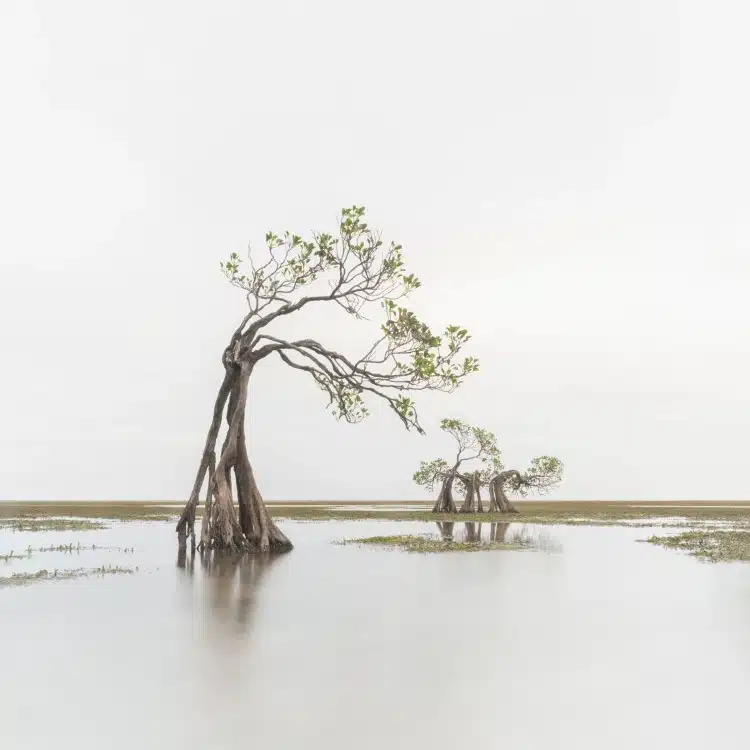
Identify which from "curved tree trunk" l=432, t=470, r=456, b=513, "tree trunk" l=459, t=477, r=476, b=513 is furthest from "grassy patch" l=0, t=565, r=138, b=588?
"tree trunk" l=459, t=477, r=476, b=513

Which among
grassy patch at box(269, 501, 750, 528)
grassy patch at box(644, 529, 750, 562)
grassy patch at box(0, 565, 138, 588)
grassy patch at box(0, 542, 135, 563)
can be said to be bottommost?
grassy patch at box(269, 501, 750, 528)

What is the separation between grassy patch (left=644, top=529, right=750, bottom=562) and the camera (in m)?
22.2

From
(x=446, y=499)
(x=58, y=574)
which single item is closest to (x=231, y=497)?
(x=58, y=574)

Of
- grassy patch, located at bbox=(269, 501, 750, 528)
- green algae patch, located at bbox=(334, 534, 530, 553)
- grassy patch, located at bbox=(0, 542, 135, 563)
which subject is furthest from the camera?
grassy patch, located at bbox=(269, 501, 750, 528)

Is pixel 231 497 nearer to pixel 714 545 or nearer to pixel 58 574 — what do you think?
pixel 58 574

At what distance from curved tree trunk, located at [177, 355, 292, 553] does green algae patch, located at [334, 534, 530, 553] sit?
3.69 metres

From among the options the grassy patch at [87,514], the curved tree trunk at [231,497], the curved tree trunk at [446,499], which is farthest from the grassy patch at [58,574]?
the curved tree trunk at [446,499]

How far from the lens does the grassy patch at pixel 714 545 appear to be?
22.2m

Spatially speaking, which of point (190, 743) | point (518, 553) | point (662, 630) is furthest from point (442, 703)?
point (518, 553)

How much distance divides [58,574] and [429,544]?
43.6ft

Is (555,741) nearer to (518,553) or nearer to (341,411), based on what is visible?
(518,553)

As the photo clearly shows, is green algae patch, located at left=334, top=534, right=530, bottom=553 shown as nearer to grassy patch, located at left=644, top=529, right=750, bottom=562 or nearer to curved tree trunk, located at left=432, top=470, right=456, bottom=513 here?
grassy patch, located at left=644, top=529, right=750, bottom=562

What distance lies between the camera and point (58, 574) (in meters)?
17.5

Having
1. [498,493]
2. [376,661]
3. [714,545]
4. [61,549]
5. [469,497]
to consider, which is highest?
[498,493]
